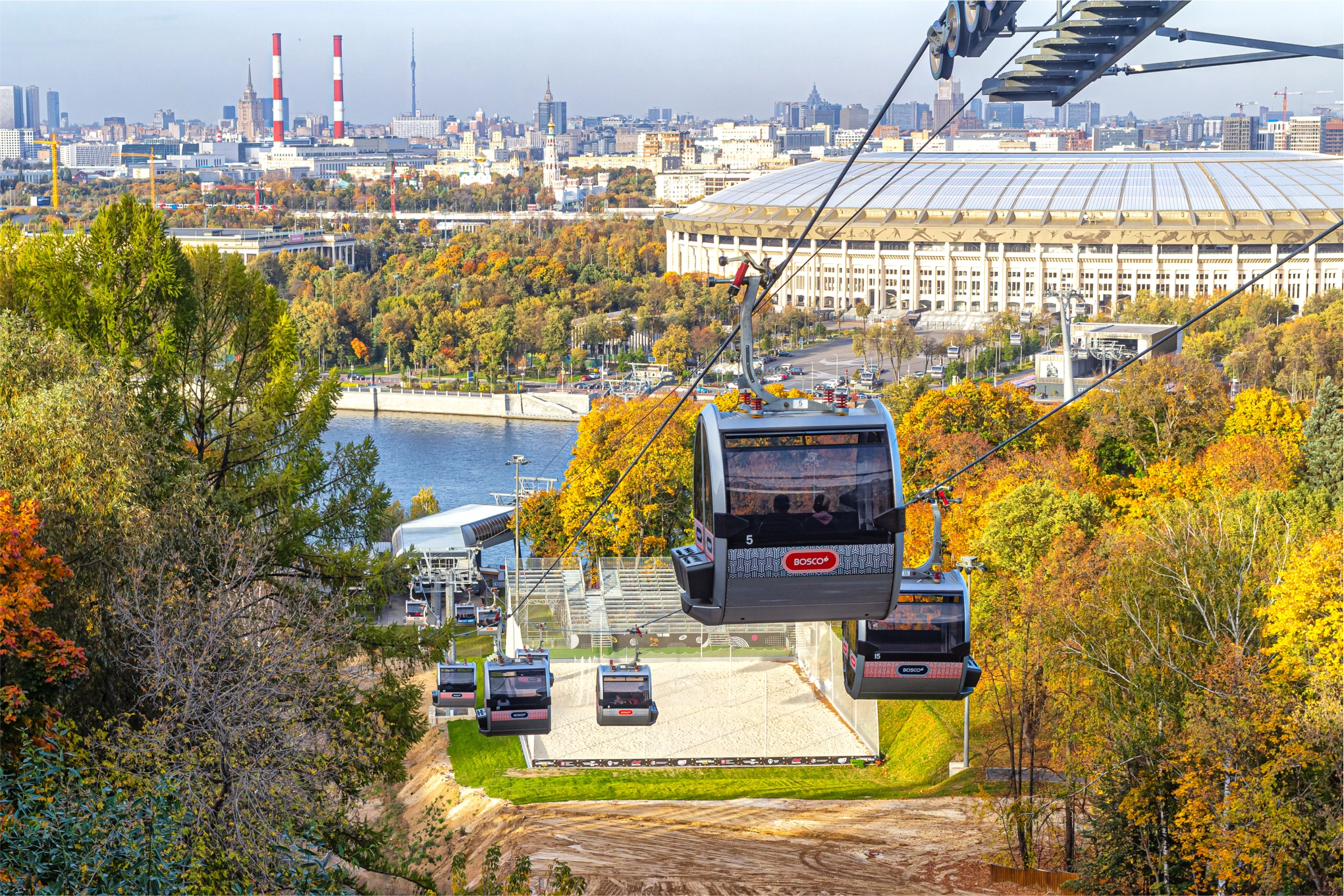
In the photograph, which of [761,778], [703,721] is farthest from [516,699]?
A: [703,721]

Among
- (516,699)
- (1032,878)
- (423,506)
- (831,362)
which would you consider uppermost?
(516,699)

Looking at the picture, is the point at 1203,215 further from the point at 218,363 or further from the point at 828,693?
the point at 218,363

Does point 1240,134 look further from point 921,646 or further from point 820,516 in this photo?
point 820,516

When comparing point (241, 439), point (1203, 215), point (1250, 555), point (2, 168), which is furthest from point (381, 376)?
point (2, 168)

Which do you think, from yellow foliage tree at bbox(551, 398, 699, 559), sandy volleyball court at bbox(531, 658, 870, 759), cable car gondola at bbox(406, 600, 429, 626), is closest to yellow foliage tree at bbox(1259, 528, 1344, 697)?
sandy volleyball court at bbox(531, 658, 870, 759)

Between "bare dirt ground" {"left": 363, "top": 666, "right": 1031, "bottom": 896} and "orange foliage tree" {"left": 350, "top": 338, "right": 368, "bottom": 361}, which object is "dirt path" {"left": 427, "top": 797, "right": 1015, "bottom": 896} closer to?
"bare dirt ground" {"left": 363, "top": 666, "right": 1031, "bottom": 896}

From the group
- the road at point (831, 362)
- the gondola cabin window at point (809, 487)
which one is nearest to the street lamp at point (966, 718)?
the gondola cabin window at point (809, 487)

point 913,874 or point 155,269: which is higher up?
point 155,269
